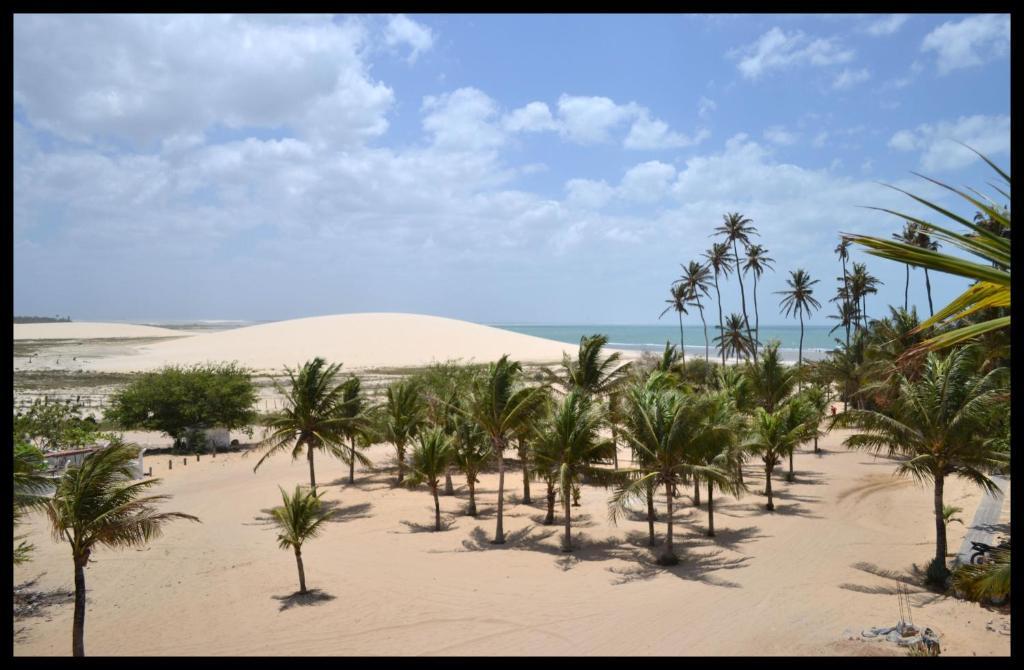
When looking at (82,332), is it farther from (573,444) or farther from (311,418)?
(573,444)

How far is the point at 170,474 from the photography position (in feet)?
98.0

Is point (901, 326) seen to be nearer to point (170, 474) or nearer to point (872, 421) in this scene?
point (872, 421)

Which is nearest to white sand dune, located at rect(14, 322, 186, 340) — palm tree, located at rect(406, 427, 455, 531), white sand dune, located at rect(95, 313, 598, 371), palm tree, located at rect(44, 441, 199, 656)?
white sand dune, located at rect(95, 313, 598, 371)

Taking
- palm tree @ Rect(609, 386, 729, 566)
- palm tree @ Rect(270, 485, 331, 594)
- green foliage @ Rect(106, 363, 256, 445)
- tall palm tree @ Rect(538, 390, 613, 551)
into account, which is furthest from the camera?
green foliage @ Rect(106, 363, 256, 445)

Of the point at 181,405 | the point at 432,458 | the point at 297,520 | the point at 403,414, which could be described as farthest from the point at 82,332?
the point at 297,520

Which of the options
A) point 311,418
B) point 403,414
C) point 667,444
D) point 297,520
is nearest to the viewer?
point 297,520

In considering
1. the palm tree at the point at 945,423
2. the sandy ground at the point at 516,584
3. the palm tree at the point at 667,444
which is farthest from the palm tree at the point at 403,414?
the palm tree at the point at 945,423

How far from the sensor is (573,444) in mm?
18031

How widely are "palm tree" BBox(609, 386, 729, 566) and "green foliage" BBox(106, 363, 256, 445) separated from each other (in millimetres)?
28227

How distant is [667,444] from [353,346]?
324ft

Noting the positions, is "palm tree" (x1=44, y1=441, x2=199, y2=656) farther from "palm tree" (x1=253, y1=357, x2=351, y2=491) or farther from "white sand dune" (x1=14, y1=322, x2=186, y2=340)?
"white sand dune" (x1=14, y1=322, x2=186, y2=340)

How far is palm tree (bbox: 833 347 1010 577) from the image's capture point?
14.1m
